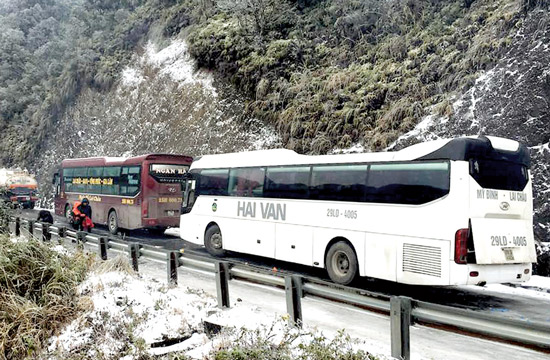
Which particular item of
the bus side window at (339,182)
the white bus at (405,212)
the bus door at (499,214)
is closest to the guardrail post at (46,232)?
the white bus at (405,212)

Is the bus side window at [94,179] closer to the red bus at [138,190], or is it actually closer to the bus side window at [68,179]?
the red bus at [138,190]

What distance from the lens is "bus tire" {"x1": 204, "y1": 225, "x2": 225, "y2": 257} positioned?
15.1 metres

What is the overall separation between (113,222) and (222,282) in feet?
46.6

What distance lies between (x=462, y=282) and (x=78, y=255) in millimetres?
7855

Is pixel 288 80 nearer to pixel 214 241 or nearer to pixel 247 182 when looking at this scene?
pixel 247 182

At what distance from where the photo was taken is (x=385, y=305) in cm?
562

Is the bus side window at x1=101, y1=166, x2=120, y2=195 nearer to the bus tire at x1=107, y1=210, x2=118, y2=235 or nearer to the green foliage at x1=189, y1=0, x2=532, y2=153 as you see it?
the bus tire at x1=107, y1=210, x2=118, y2=235

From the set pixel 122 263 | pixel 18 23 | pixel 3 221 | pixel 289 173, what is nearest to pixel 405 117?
pixel 289 173

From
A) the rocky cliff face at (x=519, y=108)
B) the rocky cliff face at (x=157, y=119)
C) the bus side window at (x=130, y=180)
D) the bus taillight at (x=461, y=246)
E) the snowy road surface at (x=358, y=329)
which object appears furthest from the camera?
the rocky cliff face at (x=157, y=119)

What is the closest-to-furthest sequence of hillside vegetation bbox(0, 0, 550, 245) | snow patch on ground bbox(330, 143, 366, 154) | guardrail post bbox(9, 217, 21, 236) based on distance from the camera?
1. hillside vegetation bbox(0, 0, 550, 245)
2. guardrail post bbox(9, 217, 21, 236)
3. snow patch on ground bbox(330, 143, 366, 154)

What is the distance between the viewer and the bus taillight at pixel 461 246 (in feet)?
28.9

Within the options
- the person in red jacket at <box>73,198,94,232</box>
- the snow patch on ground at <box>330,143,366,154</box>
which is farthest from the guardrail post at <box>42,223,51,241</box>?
the snow patch on ground at <box>330,143,366,154</box>

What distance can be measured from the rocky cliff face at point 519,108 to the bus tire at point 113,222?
12389 millimetres

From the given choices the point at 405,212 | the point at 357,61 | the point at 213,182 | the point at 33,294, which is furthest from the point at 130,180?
the point at 405,212
